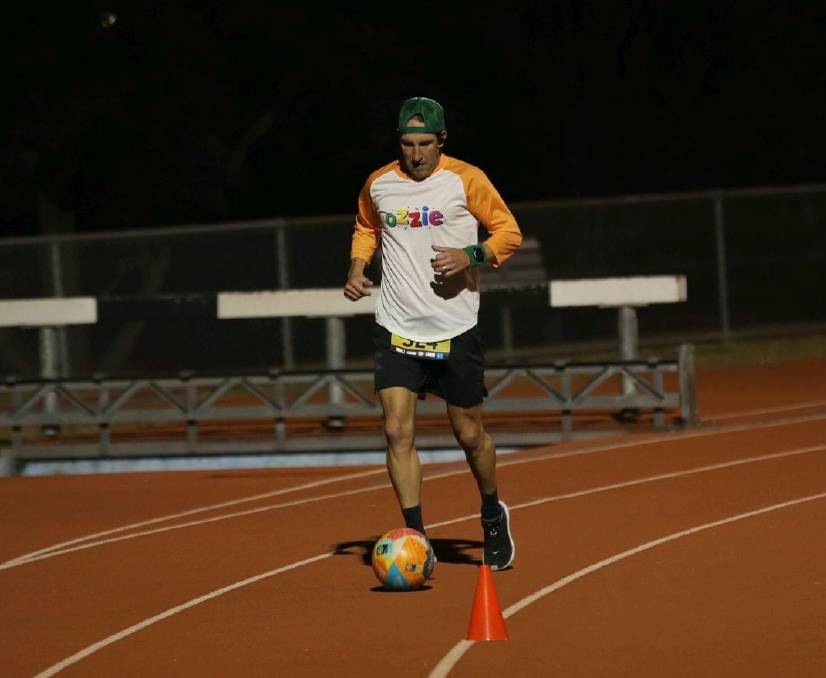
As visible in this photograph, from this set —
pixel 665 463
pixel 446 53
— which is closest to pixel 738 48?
pixel 446 53

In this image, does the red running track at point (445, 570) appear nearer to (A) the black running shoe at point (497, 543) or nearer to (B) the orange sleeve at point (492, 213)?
(A) the black running shoe at point (497, 543)

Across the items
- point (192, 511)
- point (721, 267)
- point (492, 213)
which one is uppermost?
point (721, 267)

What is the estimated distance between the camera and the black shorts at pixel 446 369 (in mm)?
10375

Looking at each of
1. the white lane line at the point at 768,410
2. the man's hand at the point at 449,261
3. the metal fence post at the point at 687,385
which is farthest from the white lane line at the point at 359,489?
the man's hand at the point at 449,261

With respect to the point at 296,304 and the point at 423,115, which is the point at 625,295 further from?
the point at 423,115

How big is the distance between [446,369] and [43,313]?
11.5 metres

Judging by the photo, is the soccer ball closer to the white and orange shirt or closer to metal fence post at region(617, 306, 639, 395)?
the white and orange shirt

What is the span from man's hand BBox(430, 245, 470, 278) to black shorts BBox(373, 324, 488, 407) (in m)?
0.47

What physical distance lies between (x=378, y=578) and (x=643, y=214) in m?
18.9

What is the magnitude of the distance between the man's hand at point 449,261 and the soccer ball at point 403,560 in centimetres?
130

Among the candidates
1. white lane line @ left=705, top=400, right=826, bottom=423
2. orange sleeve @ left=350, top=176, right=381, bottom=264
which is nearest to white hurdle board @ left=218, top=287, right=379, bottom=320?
white lane line @ left=705, top=400, right=826, bottom=423

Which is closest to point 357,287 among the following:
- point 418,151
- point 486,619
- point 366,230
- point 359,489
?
point 366,230

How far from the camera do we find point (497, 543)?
35.3 feet

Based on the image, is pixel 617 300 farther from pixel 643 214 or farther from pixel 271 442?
pixel 643 214
